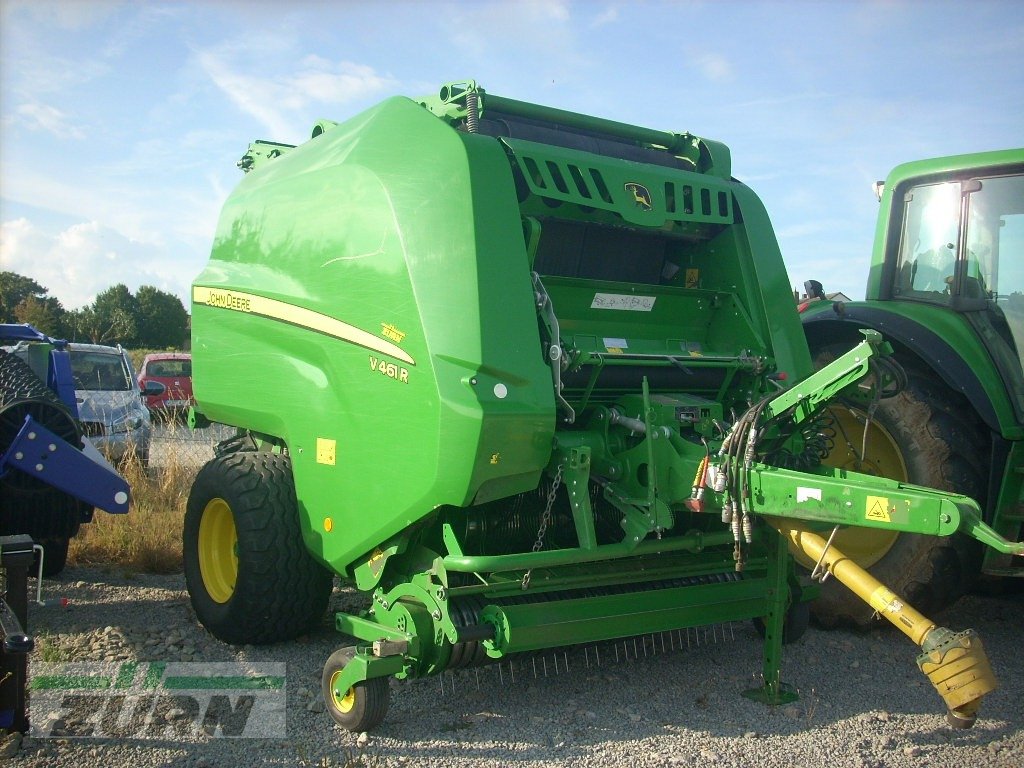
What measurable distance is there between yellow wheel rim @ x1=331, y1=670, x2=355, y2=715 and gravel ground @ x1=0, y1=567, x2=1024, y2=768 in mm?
86

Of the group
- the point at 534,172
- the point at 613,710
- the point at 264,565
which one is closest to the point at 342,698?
the point at 264,565

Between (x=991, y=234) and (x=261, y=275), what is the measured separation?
3882 mm

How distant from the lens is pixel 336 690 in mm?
3707

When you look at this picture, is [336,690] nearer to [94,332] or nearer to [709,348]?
[709,348]

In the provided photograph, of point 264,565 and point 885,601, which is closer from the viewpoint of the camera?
point 885,601

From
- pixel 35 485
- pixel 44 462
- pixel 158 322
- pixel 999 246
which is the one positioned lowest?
pixel 35 485

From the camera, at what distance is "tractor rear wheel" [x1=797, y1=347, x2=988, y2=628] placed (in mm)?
4695

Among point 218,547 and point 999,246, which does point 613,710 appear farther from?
point 999,246

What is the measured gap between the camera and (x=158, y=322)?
38.4m

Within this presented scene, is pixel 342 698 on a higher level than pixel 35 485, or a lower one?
lower

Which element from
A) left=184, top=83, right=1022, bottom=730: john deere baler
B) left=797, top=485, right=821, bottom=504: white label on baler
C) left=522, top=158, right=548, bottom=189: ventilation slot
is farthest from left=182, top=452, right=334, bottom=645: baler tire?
left=797, top=485, right=821, bottom=504: white label on baler

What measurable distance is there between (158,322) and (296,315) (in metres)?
36.7

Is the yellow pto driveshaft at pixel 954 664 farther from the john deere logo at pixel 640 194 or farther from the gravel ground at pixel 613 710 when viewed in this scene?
the john deere logo at pixel 640 194

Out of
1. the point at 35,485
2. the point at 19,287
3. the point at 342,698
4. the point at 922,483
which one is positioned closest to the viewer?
the point at 342,698
